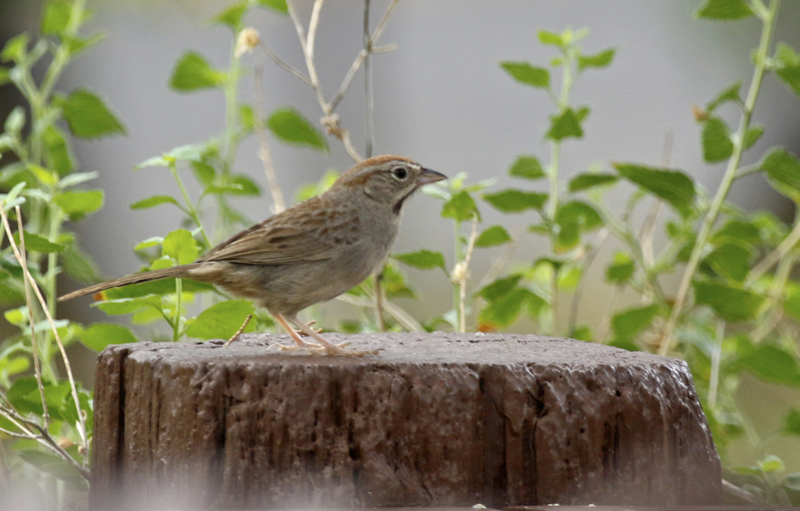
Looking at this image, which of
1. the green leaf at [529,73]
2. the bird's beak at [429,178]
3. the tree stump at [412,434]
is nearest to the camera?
the tree stump at [412,434]

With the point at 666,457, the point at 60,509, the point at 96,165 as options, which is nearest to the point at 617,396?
the point at 666,457

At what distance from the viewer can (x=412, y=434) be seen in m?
2.24

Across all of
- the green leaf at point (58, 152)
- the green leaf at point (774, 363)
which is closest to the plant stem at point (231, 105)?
the green leaf at point (58, 152)

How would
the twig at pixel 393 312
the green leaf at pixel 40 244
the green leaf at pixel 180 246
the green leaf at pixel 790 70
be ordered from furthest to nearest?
the twig at pixel 393 312, the green leaf at pixel 790 70, the green leaf at pixel 180 246, the green leaf at pixel 40 244

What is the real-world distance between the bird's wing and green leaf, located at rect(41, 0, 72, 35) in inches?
69.9

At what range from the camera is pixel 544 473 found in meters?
2.28

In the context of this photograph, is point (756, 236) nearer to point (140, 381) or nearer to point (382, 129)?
point (140, 381)

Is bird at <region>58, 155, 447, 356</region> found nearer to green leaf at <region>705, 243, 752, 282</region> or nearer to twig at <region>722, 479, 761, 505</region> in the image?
twig at <region>722, 479, 761, 505</region>

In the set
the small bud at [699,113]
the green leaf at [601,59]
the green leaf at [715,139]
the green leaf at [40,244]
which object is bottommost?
the green leaf at [40,244]

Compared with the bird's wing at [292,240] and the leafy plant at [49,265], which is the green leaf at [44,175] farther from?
the bird's wing at [292,240]

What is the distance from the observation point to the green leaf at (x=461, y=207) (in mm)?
3570

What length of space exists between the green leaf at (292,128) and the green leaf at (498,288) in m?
1.07

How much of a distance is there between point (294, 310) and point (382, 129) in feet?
17.8

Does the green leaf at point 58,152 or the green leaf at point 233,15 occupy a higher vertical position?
the green leaf at point 233,15
